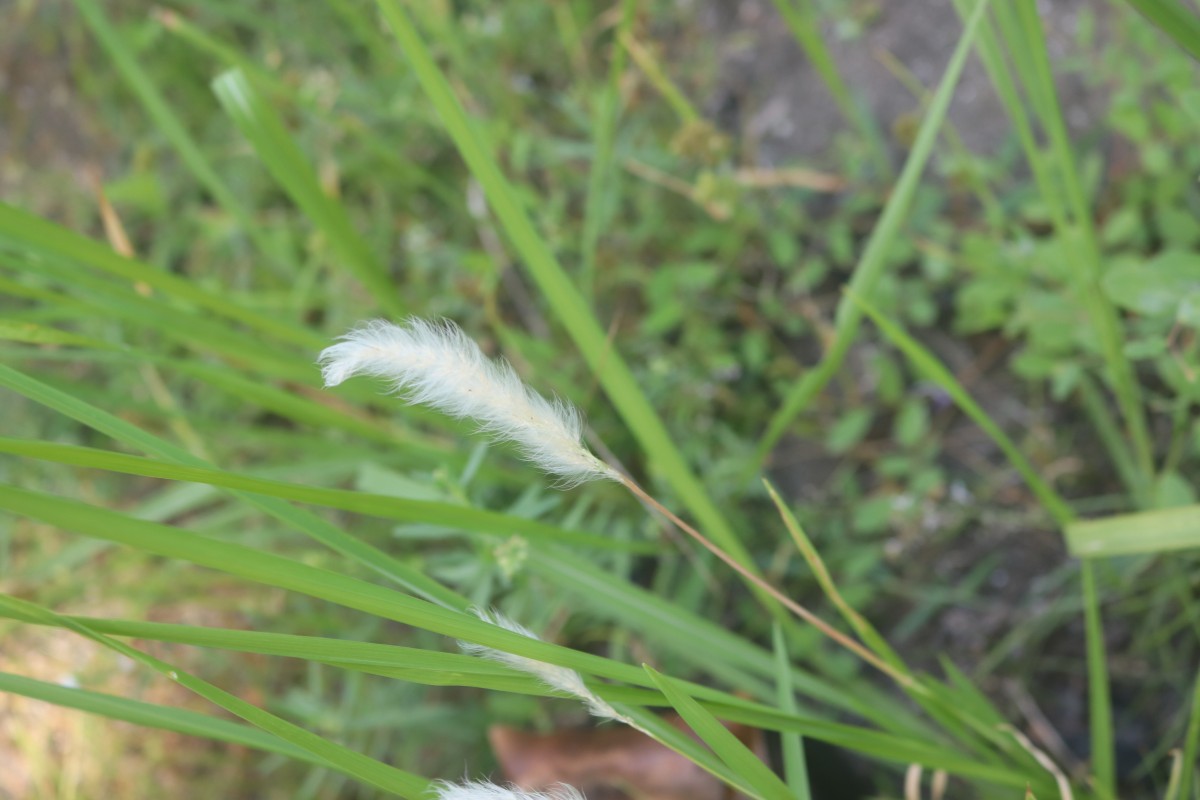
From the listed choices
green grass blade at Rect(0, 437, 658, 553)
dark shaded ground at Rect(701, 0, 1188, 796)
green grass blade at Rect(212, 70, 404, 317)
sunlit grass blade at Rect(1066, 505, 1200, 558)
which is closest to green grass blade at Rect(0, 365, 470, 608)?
green grass blade at Rect(0, 437, 658, 553)

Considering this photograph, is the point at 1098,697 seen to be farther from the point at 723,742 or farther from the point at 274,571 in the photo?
the point at 274,571

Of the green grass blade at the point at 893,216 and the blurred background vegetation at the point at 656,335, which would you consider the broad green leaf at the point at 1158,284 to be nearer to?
the blurred background vegetation at the point at 656,335

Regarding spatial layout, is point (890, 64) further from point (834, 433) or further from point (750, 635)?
point (750, 635)

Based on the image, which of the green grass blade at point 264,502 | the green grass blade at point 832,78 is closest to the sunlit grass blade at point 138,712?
the green grass blade at point 264,502

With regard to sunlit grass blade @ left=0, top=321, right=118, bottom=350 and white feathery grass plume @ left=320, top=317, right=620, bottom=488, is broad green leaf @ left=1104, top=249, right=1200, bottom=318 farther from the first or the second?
sunlit grass blade @ left=0, top=321, right=118, bottom=350

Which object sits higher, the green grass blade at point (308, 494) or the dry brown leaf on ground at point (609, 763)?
the green grass blade at point (308, 494)

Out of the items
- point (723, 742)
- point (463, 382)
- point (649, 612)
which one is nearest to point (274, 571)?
point (463, 382)

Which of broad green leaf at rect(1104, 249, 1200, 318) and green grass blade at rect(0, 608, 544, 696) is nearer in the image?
green grass blade at rect(0, 608, 544, 696)

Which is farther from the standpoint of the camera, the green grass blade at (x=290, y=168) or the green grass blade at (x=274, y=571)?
the green grass blade at (x=290, y=168)
